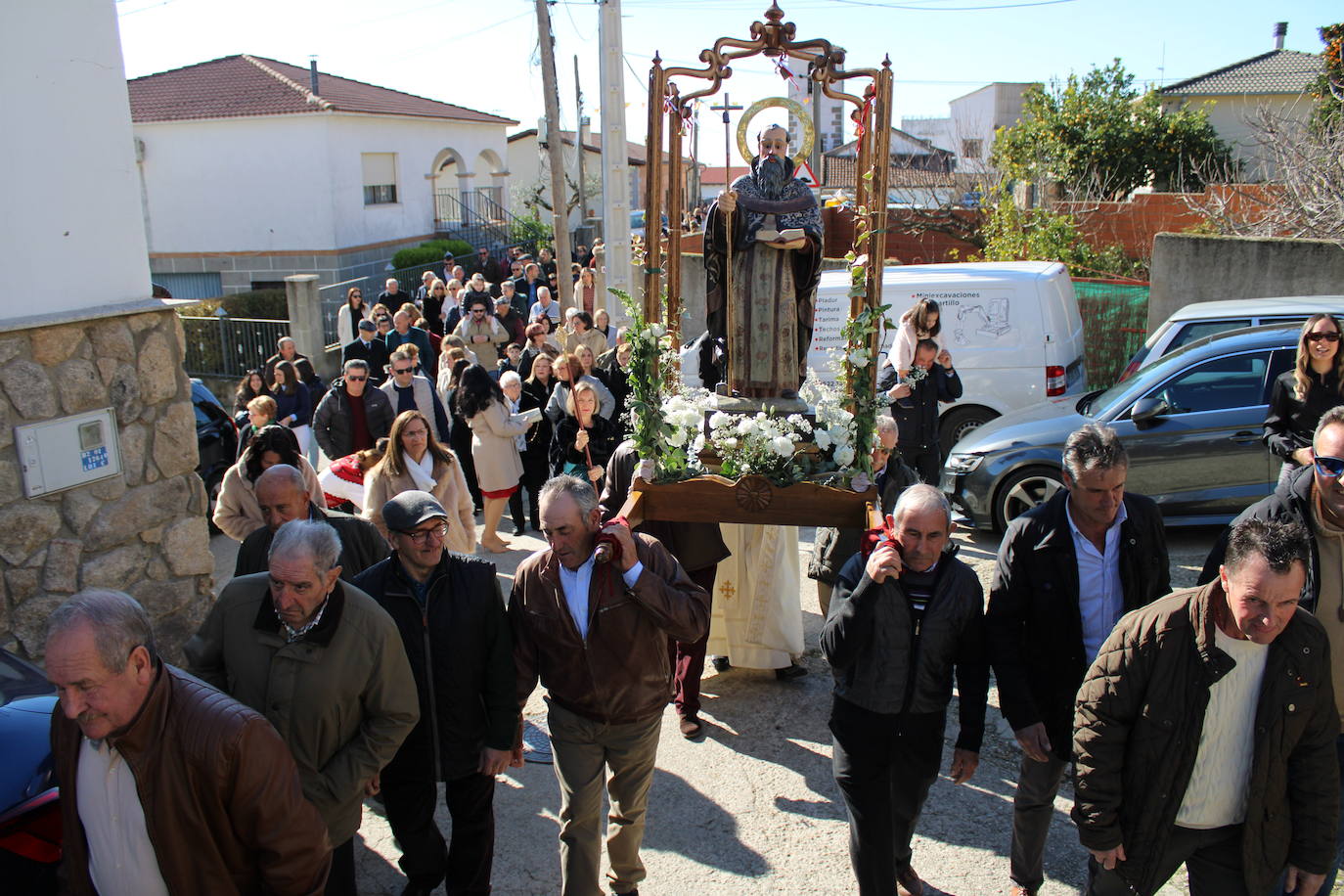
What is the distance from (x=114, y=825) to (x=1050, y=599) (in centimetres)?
301

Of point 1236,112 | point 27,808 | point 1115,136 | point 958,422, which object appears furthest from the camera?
point 1236,112

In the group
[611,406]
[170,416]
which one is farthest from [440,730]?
[611,406]

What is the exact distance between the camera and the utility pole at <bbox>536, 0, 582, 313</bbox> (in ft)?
50.1

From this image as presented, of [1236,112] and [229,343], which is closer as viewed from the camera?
[229,343]

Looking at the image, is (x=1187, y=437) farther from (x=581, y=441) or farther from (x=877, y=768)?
(x=877, y=768)

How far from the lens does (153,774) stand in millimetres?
2609

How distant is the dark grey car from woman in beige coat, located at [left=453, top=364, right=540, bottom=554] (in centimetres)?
366

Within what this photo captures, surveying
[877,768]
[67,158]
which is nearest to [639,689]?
[877,768]

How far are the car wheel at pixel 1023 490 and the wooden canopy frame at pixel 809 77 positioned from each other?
3.02 m

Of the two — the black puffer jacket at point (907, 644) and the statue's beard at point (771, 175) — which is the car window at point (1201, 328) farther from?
the black puffer jacket at point (907, 644)

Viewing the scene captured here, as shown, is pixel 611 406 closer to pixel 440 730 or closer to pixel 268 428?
pixel 268 428

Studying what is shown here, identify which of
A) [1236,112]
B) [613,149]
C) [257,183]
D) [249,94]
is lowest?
[613,149]

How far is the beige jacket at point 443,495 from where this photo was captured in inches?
224

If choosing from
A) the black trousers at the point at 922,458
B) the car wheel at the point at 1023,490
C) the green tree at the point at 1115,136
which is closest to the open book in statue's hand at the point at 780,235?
the black trousers at the point at 922,458
